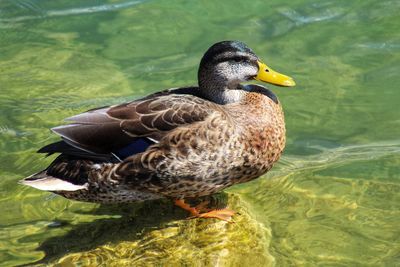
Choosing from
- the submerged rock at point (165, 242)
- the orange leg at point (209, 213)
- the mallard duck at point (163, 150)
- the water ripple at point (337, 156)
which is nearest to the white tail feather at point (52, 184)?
the mallard duck at point (163, 150)

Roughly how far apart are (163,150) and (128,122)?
299 millimetres

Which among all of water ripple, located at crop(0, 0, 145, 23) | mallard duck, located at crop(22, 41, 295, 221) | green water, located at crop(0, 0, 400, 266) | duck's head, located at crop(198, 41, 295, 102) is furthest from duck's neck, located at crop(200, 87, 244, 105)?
water ripple, located at crop(0, 0, 145, 23)

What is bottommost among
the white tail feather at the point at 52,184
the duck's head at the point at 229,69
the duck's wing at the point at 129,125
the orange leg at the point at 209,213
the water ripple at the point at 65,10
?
the orange leg at the point at 209,213

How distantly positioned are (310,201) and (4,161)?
2.45 m

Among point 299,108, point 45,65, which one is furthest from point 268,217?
point 45,65

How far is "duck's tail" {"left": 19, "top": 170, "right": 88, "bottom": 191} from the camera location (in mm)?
5031

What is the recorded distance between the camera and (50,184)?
16.6ft

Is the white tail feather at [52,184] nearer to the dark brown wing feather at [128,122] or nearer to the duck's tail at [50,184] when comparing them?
the duck's tail at [50,184]

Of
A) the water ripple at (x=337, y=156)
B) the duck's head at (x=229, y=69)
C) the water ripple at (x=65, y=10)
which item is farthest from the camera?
the water ripple at (x=65, y=10)

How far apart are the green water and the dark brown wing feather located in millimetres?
620

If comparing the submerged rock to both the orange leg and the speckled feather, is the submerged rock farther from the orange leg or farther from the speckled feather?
the speckled feather

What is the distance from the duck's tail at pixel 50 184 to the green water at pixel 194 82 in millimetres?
338

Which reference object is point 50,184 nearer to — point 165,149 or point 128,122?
point 128,122

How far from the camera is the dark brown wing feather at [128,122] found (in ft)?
16.4
